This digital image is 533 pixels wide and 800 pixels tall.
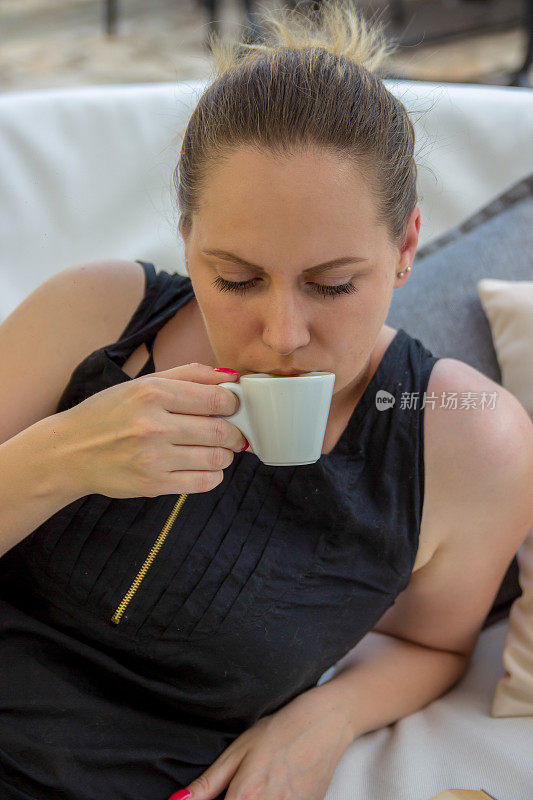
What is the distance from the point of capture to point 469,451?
120cm

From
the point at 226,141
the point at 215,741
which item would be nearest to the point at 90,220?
the point at 226,141

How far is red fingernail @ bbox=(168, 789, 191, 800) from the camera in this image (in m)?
1.11

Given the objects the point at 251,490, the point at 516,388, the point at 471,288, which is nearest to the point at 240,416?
the point at 251,490

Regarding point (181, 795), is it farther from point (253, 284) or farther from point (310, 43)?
point (310, 43)

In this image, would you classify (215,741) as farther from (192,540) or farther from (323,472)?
(323,472)

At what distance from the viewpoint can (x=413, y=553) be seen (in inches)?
48.4

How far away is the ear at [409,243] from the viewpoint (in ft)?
3.69

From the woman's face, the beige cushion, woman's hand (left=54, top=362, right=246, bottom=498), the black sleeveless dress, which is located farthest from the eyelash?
the beige cushion

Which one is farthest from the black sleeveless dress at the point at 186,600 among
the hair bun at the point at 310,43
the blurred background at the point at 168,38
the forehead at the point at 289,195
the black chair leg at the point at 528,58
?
the blurred background at the point at 168,38

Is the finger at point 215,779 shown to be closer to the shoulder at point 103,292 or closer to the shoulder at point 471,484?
the shoulder at point 471,484

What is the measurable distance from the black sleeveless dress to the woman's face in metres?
0.22

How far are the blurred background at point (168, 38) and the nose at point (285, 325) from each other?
3390 millimetres

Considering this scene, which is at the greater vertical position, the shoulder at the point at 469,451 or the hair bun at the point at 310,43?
the hair bun at the point at 310,43

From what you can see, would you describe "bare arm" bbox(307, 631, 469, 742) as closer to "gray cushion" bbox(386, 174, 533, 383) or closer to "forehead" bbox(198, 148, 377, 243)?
"gray cushion" bbox(386, 174, 533, 383)
